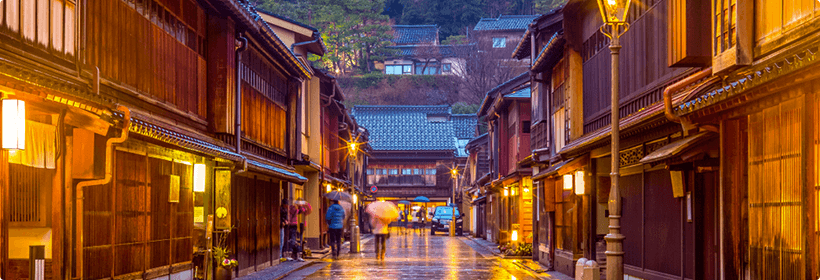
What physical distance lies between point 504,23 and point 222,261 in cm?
7342

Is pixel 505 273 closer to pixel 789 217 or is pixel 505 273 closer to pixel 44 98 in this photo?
pixel 789 217

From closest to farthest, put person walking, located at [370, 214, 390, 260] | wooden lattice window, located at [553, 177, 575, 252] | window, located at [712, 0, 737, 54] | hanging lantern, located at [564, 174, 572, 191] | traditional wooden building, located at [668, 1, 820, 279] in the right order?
traditional wooden building, located at [668, 1, 820, 279] → window, located at [712, 0, 737, 54] → hanging lantern, located at [564, 174, 572, 191] → wooden lattice window, located at [553, 177, 575, 252] → person walking, located at [370, 214, 390, 260]

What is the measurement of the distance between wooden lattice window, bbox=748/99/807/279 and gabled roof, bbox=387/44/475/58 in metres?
81.8

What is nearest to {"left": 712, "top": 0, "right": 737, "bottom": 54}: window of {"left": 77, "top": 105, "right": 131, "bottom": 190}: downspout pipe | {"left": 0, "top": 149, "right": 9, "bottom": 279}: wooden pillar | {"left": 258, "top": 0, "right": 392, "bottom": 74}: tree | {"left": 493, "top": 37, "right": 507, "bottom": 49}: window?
{"left": 77, "top": 105, "right": 131, "bottom": 190}: downspout pipe

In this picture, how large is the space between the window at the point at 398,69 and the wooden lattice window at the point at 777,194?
8671 centimetres

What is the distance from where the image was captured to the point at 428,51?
96812mm

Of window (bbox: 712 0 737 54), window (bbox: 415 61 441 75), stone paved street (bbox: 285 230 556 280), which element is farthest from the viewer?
window (bbox: 415 61 441 75)

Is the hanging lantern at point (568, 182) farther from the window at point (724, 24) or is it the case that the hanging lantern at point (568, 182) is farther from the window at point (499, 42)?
the window at point (499, 42)

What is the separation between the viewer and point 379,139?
8506 centimetres

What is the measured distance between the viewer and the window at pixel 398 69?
321 feet

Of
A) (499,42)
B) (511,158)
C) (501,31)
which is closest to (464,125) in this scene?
(499,42)

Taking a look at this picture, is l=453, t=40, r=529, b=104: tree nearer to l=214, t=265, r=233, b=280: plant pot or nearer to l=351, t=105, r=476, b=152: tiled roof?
l=351, t=105, r=476, b=152: tiled roof

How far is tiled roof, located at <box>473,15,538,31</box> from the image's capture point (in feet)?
295

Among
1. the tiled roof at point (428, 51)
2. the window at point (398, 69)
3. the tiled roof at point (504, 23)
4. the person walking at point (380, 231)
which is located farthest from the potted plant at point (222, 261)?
the window at point (398, 69)
